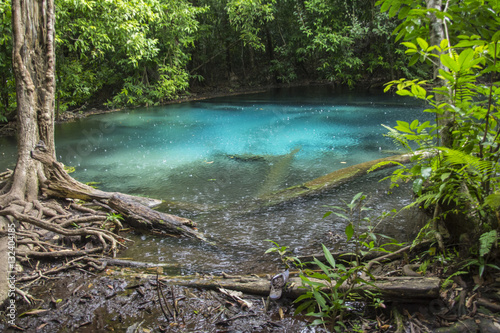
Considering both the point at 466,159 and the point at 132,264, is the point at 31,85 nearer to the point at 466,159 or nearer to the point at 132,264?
the point at 132,264

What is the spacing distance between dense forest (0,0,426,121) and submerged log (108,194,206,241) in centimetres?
707

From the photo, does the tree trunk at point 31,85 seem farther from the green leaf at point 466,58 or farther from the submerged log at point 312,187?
the green leaf at point 466,58

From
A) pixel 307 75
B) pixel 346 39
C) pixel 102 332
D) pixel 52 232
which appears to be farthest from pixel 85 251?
pixel 307 75

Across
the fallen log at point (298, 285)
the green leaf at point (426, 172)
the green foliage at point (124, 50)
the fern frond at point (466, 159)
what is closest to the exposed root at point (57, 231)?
the fallen log at point (298, 285)

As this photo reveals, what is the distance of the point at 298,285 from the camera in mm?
2617

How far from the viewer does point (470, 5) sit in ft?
8.14

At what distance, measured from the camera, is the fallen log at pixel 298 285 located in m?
2.22

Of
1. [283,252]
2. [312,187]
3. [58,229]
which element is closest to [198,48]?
[312,187]

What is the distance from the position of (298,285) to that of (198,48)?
849 inches

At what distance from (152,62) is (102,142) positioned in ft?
28.4

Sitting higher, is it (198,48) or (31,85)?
(198,48)

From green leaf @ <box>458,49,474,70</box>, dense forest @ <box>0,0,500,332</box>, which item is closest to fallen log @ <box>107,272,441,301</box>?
dense forest @ <box>0,0,500,332</box>

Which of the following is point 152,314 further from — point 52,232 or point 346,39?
point 346,39

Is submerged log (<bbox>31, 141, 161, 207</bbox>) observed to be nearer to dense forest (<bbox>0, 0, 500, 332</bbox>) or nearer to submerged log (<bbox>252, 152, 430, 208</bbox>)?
dense forest (<bbox>0, 0, 500, 332</bbox>)
